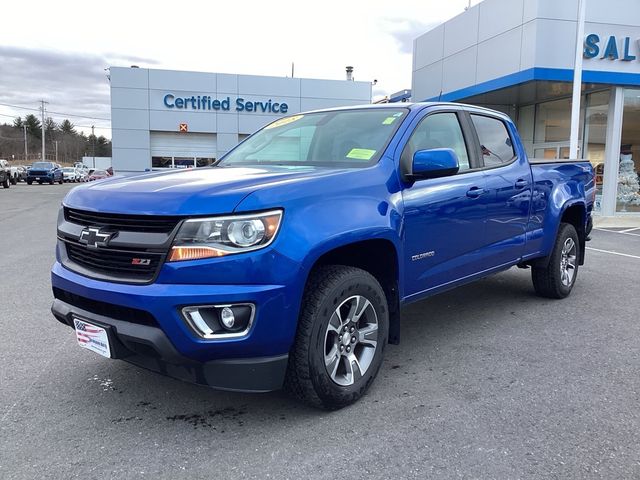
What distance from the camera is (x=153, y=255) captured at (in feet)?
8.95

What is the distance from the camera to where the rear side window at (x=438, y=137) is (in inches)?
152

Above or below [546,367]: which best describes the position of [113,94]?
above

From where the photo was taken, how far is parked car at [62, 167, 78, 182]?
46850 mm

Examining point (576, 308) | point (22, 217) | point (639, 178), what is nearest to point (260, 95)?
point (22, 217)

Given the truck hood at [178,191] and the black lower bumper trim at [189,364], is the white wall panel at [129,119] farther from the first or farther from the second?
the black lower bumper trim at [189,364]

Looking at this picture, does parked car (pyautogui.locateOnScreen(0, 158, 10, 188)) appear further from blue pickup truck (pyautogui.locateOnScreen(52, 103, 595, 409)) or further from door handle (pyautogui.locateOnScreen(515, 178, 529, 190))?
door handle (pyautogui.locateOnScreen(515, 178, 529, 190))

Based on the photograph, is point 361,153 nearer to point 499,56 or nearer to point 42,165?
point 499,56

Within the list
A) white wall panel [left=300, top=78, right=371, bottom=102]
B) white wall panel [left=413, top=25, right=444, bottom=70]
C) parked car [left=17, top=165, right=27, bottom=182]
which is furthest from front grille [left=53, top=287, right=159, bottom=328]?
parked car [left=17, top=165, right=27, bottom=182]

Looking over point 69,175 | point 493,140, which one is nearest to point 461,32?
point 493,140

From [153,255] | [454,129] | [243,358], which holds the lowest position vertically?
[243,358]

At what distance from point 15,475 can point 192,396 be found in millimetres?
1088

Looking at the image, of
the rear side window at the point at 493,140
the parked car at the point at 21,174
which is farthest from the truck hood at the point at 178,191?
the parked car at the point at 21,174

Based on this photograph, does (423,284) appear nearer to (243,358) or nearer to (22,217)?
(243,358)

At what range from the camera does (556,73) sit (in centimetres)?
1386
